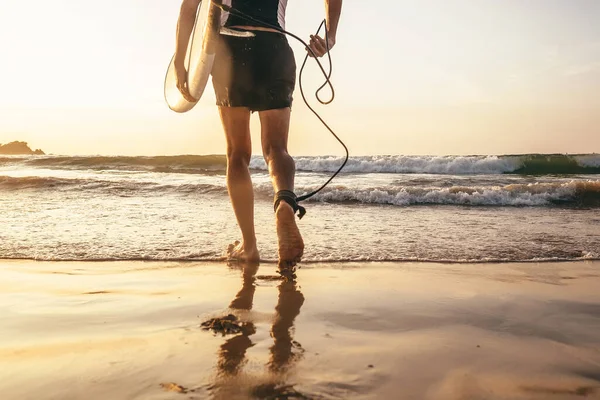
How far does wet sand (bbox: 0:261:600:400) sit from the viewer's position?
1.14 metres

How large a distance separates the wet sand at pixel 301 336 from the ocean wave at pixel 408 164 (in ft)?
51.8

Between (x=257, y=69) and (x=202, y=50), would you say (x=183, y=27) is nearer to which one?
(x=202, y=50)

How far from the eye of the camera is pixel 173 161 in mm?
19609

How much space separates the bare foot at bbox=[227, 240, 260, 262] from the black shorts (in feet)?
2.67

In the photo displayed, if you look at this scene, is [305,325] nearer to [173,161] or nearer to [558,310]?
[558,310]

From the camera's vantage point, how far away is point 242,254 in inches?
115

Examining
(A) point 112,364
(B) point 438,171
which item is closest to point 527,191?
(A) point 112,364

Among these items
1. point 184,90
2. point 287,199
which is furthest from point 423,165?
point 287,199

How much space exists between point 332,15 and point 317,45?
0.84 ft

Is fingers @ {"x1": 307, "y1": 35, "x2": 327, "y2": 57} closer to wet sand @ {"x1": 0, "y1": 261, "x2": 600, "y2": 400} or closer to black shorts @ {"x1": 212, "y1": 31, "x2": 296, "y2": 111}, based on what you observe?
black shorts @ {"x1": 212, "y1": 31, "x2": 296, "y2": 111}

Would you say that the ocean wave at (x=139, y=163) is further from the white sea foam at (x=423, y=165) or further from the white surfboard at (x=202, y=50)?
the white surfboard at (x=202, y=50)

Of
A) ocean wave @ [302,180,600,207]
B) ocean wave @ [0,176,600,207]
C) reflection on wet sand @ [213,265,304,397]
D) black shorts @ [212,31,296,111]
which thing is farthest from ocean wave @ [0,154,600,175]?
reflection on wet sand @ [213,265,304,397]

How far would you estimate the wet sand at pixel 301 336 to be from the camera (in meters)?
1.14

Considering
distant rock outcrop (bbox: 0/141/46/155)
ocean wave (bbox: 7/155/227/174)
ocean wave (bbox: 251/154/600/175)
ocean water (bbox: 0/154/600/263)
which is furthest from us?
distant rock outcrop (bbox: 0/141/46/155)
